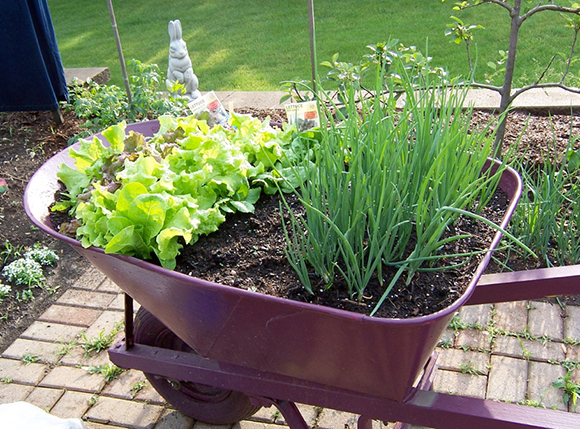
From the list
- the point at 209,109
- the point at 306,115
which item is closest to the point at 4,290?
the point at 209,109

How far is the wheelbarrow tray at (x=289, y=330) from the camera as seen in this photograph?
1.06m

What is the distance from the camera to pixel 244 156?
1.62 meters

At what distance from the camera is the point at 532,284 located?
1.27 meters

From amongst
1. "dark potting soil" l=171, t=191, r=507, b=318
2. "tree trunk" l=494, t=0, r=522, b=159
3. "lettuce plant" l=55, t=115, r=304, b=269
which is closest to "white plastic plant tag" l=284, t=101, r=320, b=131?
"lettuce plant" l=55, t=115, r=304, b=269

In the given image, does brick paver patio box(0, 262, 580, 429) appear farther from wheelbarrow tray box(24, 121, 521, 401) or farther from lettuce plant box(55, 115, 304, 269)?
lettuce plant box(55, 115, 304, 269)

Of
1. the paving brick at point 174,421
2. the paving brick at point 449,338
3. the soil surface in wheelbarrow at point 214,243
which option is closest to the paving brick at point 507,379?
the paving brick at point 449,338

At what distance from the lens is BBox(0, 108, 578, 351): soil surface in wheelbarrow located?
1.27 metres

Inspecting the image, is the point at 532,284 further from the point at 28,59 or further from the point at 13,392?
the point at 28,59

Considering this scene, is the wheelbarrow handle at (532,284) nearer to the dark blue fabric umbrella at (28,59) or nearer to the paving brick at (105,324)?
the paving brick at (105,324)

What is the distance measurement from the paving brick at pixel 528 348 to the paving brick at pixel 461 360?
0.22ft

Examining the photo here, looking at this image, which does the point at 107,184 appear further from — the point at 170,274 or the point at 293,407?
the point at 293,407

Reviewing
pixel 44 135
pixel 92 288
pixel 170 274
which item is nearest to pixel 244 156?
pixel 170 274

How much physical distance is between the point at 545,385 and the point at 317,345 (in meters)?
1.17

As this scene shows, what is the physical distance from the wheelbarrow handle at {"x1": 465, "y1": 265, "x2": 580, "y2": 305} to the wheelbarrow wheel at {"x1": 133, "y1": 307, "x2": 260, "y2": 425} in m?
0.83
